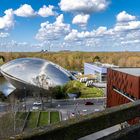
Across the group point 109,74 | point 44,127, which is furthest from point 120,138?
point 109,74

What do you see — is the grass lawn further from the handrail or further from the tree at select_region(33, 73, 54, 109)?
the handrail

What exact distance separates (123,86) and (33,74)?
49629 mm

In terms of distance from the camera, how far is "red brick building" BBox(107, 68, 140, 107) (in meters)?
37.0

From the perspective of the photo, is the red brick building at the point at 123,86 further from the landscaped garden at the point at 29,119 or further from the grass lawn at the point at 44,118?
the grass lawn at the point at 44,118

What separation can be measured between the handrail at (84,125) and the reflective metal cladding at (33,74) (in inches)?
3044

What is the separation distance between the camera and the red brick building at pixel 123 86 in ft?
121

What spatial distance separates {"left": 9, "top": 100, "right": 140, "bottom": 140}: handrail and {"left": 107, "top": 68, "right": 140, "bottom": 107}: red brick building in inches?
1148

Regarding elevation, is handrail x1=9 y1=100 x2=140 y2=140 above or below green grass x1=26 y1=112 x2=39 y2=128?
above

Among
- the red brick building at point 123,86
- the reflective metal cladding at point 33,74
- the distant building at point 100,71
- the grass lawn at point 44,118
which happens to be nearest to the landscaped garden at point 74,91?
the reflective metal cladding at point 33,74

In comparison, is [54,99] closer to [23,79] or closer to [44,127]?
[23,79]

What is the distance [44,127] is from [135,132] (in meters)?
1.63

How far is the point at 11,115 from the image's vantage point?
4422 centimetres

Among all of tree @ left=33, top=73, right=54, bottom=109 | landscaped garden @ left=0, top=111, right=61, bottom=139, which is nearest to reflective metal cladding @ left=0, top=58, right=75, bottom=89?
tree @ left=33, top=73, right=54, bottom=109

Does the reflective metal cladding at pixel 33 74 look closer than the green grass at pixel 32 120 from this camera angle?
No
